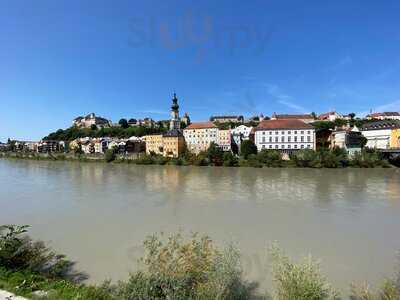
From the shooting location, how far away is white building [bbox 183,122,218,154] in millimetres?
51062

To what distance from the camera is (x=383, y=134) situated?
44.0m

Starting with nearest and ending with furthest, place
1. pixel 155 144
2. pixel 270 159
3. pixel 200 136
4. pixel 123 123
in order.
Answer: pixel 270 159
pixel 200 136
pixel 155 144
pixel 123 123

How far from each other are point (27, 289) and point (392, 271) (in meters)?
7.09

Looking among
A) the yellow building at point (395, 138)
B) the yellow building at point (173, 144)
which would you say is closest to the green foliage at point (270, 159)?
the yellow building at point (173, 144)

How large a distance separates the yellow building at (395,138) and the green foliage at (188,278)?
4571 cm

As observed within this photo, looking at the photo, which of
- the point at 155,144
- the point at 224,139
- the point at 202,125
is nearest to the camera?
the point at 224,139

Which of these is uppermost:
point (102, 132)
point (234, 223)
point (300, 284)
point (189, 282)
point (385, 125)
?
point (102, 132)

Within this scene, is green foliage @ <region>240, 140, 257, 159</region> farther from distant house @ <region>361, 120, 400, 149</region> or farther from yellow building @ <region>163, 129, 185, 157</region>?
distant house @ <region>361, 120, 400, 149</region>

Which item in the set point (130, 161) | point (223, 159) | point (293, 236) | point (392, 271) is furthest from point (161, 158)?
point (392, 271)

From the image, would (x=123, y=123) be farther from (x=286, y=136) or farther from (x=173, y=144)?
(x=286, y=136)

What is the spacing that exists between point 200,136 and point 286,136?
15.3m

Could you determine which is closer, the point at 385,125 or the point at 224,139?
the point at 385,125

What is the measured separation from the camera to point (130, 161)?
47312 mm

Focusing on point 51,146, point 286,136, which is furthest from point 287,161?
point 51,146
